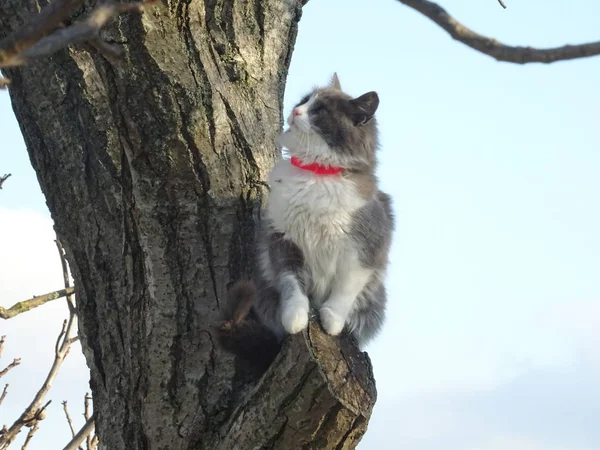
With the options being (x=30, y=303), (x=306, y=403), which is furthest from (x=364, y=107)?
(x=30, y=303)

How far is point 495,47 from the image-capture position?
186 cm

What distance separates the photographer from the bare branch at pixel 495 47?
5.82 ft

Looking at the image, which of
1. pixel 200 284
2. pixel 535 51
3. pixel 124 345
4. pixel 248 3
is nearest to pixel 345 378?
pixel 200 284

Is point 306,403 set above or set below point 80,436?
above

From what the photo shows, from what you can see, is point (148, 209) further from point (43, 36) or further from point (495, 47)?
point (43, 36)

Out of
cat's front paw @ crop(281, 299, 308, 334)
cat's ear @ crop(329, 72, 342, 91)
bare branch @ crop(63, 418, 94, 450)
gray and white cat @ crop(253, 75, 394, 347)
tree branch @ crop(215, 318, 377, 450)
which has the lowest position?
bare branch @ crop(63, 418, 94, 450)

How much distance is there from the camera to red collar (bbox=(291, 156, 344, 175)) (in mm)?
3484

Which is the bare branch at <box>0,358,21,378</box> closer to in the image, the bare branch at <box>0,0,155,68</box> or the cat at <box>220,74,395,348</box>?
the cat at <box>220,74,395,348</box>

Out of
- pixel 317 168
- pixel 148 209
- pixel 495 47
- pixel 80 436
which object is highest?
pixel 317 168

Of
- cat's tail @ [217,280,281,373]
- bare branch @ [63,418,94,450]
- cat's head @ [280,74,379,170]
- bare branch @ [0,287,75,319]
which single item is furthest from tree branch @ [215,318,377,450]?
bare branch @ [0,287,75,319]

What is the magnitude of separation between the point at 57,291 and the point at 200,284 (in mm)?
1155

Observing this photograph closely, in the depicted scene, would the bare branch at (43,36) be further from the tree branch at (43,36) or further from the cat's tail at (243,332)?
the cat's tail at (243,332)

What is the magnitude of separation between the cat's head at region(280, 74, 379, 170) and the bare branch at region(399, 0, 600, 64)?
5.21 feet

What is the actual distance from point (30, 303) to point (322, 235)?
140 centimetres
